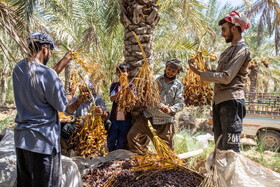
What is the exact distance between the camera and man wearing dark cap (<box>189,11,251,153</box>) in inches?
103

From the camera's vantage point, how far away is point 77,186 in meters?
2.47

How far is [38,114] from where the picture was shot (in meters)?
2.00

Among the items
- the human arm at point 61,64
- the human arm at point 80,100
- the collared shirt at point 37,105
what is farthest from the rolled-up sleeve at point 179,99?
the collared shirt at point 37,105

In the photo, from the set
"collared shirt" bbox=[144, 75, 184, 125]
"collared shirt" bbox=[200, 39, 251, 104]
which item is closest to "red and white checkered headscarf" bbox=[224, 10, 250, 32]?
"collared shirt" bbox=[200, 39, 251, 104]

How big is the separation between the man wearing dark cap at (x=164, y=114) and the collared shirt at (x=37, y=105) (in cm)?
144

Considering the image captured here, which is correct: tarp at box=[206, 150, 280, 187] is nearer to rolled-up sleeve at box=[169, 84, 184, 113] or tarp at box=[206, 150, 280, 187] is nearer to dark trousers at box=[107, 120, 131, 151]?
rolled-up sleeve at box=[169, 84, 184, 113]

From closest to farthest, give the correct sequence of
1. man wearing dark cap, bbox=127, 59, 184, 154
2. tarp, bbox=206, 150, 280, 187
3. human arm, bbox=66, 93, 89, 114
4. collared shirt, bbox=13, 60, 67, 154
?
1. collared shirt, bbox=13, 60, 67, 154
2. tarp, bbox=206, 150, 280, 187
3. human arm, bbox=66, 93, 89, 114
4. man wearing dark cap, bbox=127, 59, 184, 154

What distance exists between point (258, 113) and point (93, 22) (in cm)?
551

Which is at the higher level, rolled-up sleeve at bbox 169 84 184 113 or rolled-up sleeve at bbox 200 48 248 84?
rolled-up sleeve at bbox 200 48 248 84

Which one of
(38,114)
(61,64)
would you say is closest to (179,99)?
(61,64)

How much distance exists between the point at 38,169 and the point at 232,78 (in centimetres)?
206

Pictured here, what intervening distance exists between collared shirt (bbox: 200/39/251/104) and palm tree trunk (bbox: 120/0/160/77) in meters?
1.18

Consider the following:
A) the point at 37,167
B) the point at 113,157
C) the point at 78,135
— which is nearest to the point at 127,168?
the point at 113,157

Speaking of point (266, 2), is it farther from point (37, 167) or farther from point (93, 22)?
point (37, 167)
